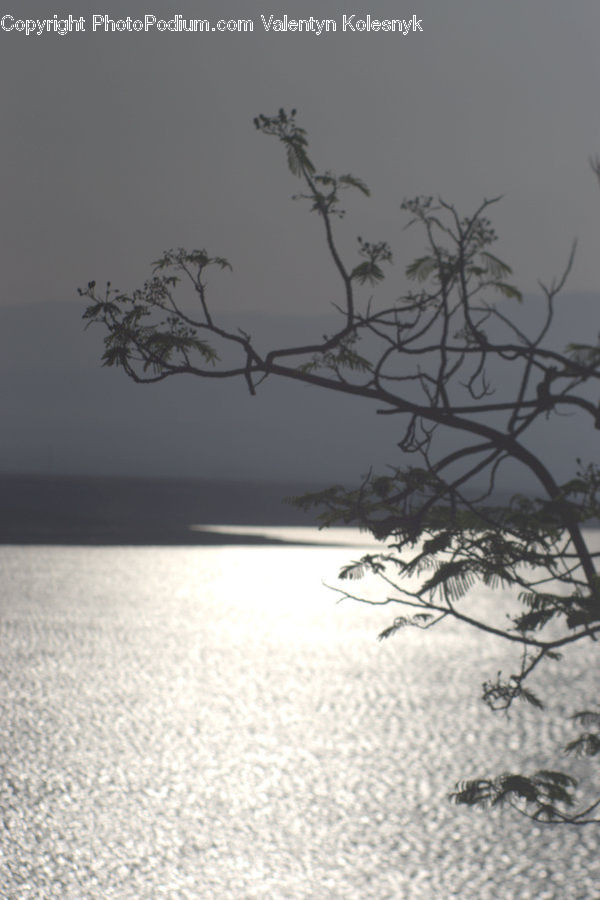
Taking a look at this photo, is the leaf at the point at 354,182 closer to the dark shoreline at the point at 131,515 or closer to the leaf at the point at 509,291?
the leaf at the point at 509,291

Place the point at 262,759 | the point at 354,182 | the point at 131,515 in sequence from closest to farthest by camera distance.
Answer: the point at 354,182 < the point at 262,759 < the point at 131,515

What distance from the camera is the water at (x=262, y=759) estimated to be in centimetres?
477

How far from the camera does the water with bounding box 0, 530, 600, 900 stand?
4773mm

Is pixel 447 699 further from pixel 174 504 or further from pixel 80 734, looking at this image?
pixel 174 504

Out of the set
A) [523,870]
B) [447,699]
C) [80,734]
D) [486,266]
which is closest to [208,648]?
[447,699]

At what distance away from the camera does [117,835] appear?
5.13m

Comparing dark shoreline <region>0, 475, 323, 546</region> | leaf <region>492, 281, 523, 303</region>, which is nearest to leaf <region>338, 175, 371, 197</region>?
leaf <region>492, 281, 523, 303</region>

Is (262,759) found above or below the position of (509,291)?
below

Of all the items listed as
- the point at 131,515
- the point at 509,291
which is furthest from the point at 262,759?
the point at 131,515

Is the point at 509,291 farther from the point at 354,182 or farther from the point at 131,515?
the point at 131,515

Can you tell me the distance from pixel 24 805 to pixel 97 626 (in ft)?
20.4

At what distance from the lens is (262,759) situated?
658 centimetres

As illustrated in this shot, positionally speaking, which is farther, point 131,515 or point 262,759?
point 131,515

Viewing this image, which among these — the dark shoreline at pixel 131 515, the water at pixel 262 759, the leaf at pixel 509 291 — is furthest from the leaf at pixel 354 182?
the dark shoreline at pixel 131 515
